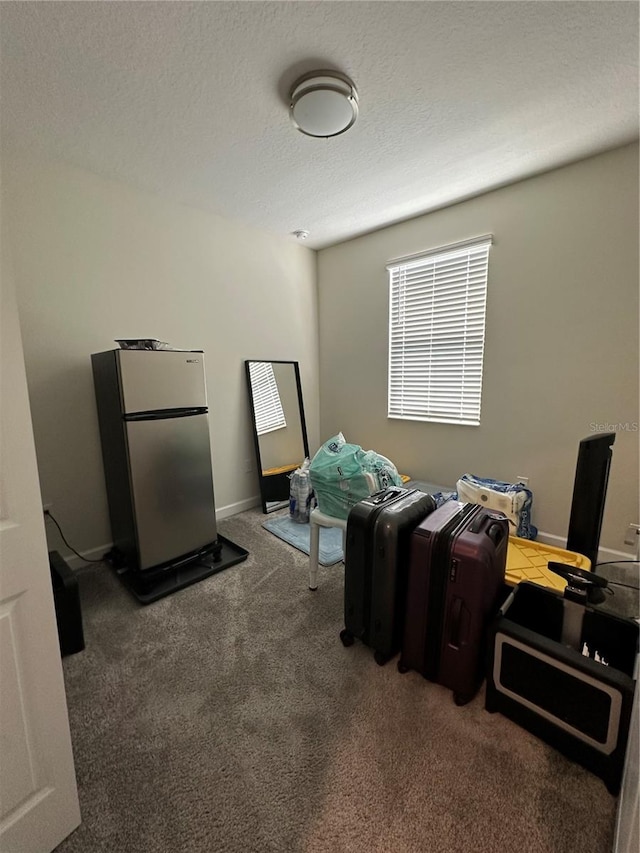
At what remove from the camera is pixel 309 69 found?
1.53 m

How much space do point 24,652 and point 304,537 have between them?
202cm

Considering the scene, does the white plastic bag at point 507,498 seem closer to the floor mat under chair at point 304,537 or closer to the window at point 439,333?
the window at point 439,333

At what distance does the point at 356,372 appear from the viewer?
3.62m

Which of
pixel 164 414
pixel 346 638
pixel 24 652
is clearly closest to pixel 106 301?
pixel 164 414

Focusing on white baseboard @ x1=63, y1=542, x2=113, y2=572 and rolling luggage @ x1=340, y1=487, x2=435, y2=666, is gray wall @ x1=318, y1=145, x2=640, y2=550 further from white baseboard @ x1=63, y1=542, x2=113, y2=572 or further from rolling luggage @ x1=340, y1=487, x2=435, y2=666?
white baseboard @ x1=63, y1=542, x2=113, y2=572

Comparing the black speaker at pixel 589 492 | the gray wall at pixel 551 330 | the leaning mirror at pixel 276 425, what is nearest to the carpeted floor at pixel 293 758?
the black speaker at pixel 589 492

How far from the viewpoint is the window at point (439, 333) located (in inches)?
110

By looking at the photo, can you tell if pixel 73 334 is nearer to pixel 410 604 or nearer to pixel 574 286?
pixel 410 604

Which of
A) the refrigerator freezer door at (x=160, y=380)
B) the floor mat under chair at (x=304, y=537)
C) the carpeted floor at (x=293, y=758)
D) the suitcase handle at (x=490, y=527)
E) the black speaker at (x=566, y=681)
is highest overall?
the refrigerator freezer door at (x=160, y=380)

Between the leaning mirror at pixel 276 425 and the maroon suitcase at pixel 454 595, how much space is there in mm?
2015

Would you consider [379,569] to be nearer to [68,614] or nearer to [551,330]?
[68,614]

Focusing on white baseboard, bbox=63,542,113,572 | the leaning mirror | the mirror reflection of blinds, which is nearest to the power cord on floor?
white baseboard, bbox=63,542,113,572

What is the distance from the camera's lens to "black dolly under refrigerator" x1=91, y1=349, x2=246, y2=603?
2.04 metres

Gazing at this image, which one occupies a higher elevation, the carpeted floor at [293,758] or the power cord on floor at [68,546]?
the power cord on floor at [68,546]
